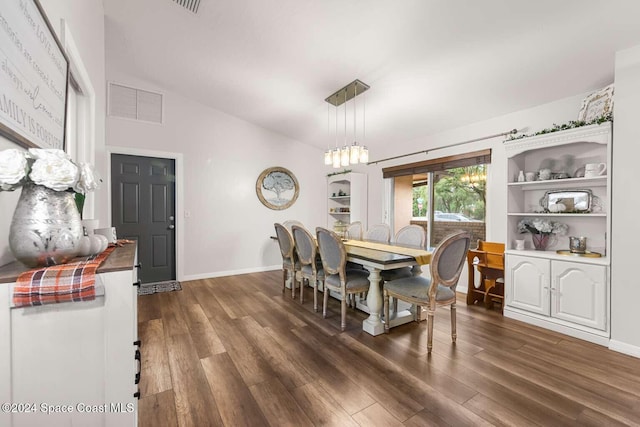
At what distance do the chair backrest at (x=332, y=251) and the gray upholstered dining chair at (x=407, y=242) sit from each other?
1.68ft

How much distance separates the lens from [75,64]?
5.77 ft

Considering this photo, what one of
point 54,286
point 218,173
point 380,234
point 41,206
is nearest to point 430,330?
point 380,234

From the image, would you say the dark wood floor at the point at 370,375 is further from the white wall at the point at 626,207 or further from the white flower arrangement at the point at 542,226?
the white flower arrangement at the point at 542,226

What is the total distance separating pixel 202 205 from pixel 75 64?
2.88 meters

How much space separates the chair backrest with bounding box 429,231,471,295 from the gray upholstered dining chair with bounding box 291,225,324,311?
1235 mm

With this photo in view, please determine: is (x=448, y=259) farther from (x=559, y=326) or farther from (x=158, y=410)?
(x=158, y=410)

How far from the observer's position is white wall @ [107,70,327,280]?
4164mm

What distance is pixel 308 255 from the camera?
3.12 metres

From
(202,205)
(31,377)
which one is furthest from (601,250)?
(202,205)

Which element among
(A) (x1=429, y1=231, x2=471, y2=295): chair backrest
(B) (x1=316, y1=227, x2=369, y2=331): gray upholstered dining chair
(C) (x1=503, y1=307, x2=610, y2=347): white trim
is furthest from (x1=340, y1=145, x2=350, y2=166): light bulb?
(C) (x1=503, y1=307, x2=610, y2=347): white trim

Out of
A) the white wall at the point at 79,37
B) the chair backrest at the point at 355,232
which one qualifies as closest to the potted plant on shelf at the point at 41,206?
the white wall at the point at 79,37

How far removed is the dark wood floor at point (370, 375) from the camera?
1.53 m

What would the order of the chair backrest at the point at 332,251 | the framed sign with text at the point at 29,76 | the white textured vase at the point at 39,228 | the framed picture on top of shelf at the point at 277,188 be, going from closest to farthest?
the white textured vase at the point at 39,228, the framed sign with text at the point at 29,76, the chair backrest at the point at 332,251, the framed picture on top of shelf at the point at 277,188

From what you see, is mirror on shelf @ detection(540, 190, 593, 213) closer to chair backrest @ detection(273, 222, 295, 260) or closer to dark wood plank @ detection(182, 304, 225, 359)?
chair backrest @ detection(273, 222, 295, 260)
